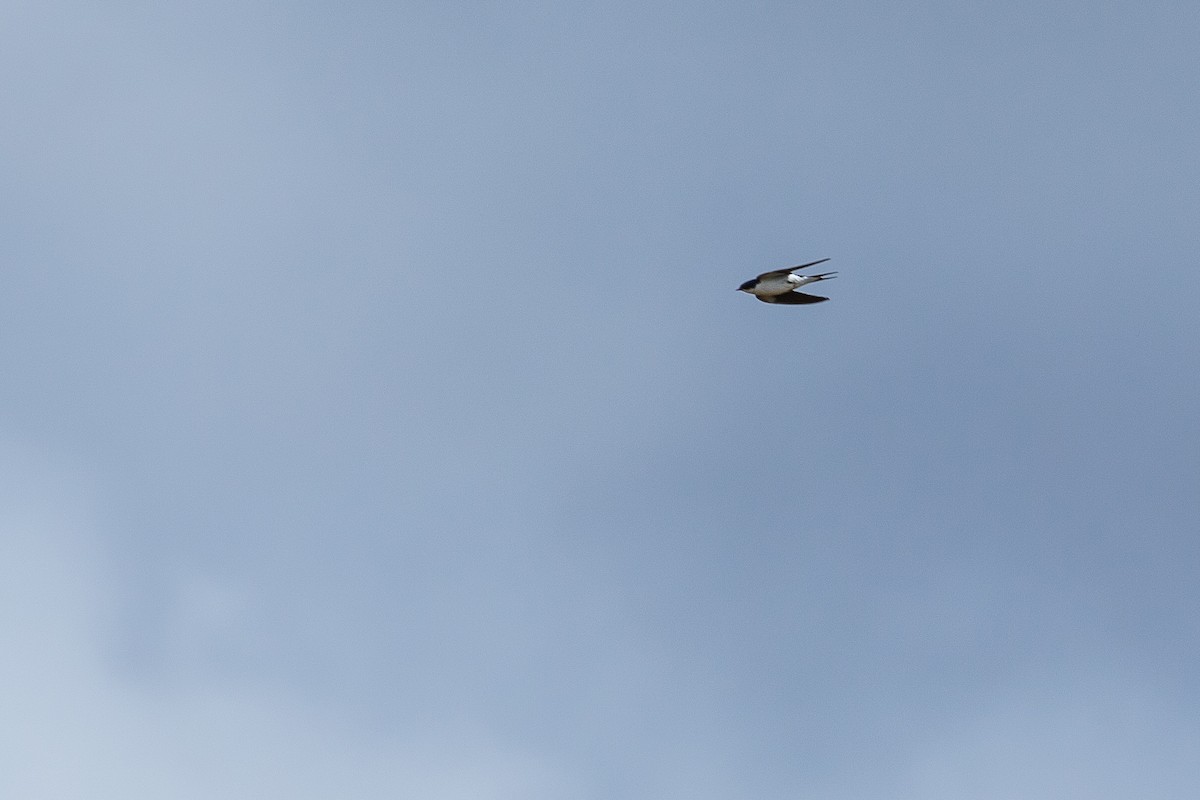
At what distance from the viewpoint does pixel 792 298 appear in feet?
201

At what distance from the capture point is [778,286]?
2324 inches

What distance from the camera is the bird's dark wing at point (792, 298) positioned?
6072 cm

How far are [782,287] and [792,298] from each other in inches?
96.7

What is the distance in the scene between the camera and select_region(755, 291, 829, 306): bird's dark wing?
199 feet

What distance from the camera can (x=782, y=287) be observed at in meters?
→ 59.1

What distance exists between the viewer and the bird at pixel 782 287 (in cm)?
5769

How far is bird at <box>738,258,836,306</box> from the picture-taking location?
189 ft
